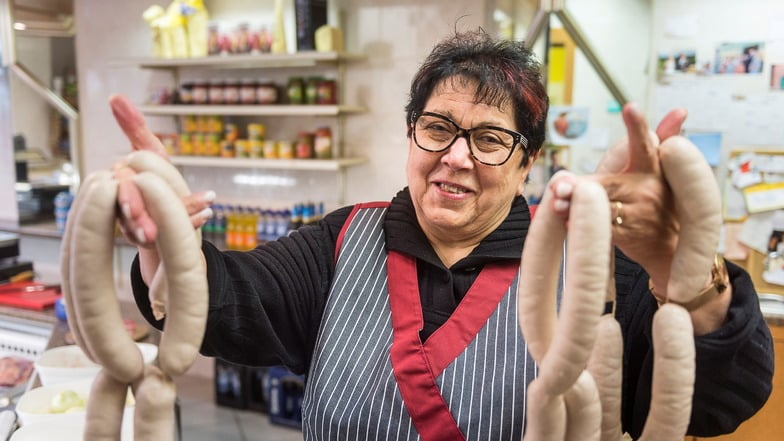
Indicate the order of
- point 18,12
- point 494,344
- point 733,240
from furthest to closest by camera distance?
point 18,12
point 733,240
point 494,344

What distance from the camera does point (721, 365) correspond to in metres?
0.75

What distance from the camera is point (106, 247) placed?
59cm

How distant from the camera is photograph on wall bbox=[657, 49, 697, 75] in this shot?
274 cm

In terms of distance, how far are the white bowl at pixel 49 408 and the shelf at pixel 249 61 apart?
6.85ft

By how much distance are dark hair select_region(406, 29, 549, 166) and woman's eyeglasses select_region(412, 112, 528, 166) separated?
0.05 metres

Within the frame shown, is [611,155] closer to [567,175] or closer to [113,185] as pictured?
[567,175]

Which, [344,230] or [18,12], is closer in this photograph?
[344,230]

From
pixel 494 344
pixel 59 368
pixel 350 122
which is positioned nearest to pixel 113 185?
pixel 494 344

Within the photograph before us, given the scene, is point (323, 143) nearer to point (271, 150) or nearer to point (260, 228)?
point (271, 150)

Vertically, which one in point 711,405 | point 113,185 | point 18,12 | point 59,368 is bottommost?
point 59,368

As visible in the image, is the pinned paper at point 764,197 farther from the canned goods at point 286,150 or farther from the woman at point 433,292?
the canned goods at point 286,150

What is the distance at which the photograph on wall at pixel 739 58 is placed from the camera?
8.66 feet

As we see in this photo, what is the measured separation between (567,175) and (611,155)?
89mm

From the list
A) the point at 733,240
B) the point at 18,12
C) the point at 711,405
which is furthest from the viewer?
the point at 18,12
